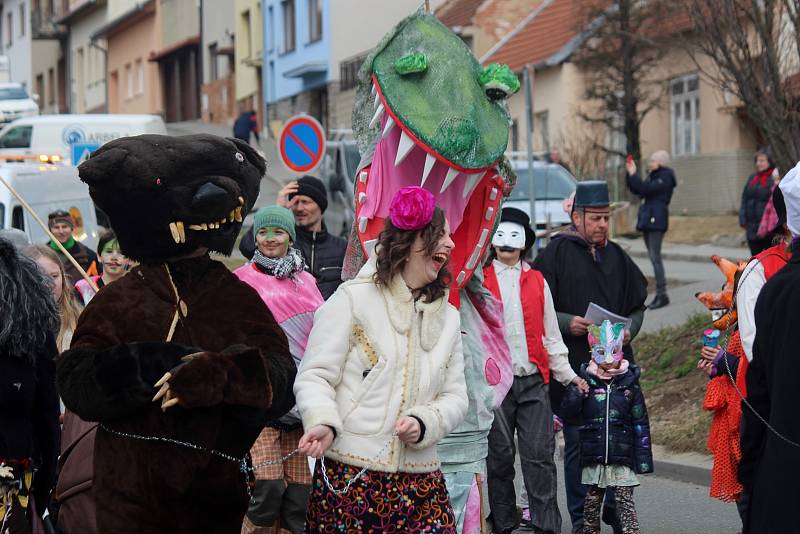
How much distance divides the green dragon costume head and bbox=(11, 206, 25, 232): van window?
27.1 ft

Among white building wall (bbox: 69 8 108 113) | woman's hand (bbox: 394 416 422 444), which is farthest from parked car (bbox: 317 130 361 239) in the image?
white building wall (bbox: 69 8 108 113)

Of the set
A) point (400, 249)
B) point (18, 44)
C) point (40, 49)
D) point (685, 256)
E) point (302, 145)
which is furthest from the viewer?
point (18, 44)

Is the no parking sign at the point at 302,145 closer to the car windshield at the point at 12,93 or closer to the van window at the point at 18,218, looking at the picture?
the van window at the point at 18,218

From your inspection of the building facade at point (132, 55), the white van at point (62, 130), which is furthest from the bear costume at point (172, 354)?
the building facade at point (132, 55)

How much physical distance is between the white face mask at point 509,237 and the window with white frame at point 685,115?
85.0 feet

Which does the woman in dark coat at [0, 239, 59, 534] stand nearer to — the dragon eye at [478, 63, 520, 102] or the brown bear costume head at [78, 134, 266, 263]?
the brown bear costume head at [78, 134, 266, 263]

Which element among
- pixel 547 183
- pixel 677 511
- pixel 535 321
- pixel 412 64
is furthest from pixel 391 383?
pixel 547 183

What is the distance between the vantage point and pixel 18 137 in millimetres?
27547

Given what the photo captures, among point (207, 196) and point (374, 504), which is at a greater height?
point (207, 196)

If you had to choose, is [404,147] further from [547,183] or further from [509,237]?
[547,183]

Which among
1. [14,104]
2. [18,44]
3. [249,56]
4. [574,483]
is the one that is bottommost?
[574,483]

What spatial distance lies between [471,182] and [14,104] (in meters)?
33.2

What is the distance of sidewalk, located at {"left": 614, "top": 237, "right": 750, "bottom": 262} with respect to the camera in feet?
80.4

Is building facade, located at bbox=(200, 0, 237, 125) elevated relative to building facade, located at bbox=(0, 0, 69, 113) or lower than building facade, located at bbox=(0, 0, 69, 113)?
lower
